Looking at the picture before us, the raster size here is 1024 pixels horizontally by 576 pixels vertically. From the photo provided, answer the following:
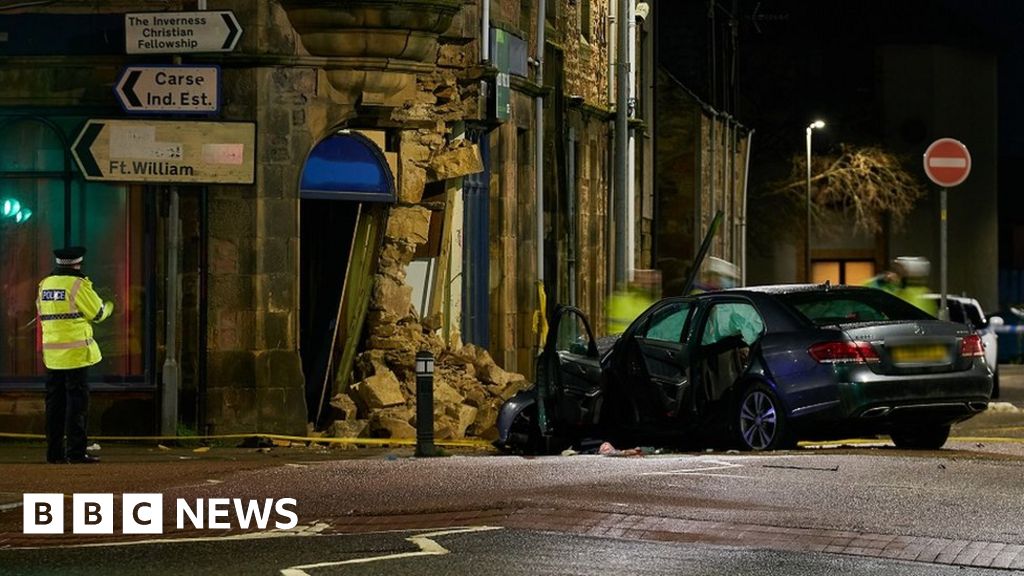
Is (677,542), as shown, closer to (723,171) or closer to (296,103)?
(296,103)

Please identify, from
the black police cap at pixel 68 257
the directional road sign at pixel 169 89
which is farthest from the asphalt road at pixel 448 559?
the directional road sign at pixel 169 89

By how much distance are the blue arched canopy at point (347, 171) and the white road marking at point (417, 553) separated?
1103 cm

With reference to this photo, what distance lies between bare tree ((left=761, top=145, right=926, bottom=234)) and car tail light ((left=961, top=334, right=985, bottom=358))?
44575mm

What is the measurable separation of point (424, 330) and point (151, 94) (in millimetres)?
4638

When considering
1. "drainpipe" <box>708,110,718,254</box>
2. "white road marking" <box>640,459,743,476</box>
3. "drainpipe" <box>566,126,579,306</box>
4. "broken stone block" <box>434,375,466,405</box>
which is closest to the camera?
"white road marking" <box>640,459,743,476</box>

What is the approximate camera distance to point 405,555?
33.7 ft

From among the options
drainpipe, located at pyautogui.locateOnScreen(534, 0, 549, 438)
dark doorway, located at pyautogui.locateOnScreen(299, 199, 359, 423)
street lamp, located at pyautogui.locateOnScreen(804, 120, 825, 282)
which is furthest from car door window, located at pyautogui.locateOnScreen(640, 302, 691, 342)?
street lamp, located at pyautogui.locateOnScreen(804, 120, 825, 282)

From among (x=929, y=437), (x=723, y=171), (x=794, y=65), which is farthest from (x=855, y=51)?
(x=929, y=437)

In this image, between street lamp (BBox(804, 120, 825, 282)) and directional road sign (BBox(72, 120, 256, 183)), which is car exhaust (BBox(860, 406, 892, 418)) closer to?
directional road sign (BBox(72, 120, 256, 183))

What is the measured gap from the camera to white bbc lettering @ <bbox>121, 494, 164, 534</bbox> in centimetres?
1156

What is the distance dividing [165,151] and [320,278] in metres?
3.02

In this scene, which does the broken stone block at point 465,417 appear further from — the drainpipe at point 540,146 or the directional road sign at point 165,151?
the drainpipe at point 540,146

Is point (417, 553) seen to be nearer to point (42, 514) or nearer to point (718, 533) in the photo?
point (718, 533)

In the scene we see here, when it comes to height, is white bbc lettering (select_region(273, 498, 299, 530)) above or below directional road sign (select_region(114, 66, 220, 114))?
below
